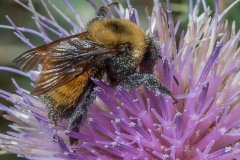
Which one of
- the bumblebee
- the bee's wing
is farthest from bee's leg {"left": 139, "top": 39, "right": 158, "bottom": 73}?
the bee's wing

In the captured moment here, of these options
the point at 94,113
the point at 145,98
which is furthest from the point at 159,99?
the point at 94,113

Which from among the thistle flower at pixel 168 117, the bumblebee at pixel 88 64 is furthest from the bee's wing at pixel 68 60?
the thistle flower at pixel 168 117

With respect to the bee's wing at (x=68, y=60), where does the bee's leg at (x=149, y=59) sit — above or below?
above

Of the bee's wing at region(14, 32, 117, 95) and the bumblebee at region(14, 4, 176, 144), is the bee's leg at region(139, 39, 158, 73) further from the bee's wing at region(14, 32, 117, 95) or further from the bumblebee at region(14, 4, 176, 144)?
the bee's wing at region(14, 32, 117, 95)

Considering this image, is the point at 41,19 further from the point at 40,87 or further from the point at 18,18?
the point at 18,18

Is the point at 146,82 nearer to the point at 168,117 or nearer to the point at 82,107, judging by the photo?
the point at 168,117

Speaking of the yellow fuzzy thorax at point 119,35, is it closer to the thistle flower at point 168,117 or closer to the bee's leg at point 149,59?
the bee's leg at point 149,59
